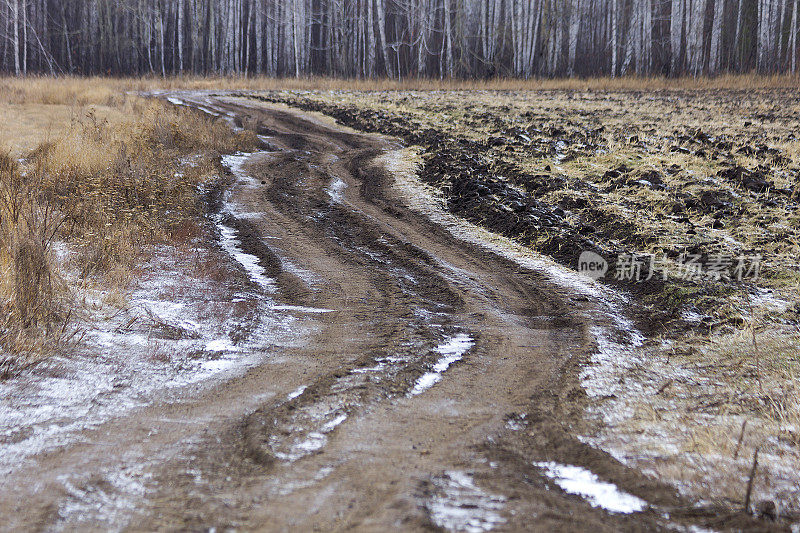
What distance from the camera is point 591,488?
2789mm

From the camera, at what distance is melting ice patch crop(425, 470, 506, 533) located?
242cm

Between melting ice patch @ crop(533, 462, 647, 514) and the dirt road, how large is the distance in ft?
0.11

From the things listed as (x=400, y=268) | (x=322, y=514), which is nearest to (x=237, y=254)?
(x=400, y=268)

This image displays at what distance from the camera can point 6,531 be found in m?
2.43

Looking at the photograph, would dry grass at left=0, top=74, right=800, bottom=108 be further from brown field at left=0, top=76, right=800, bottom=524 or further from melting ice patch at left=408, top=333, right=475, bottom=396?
melting ice patch at left=408, top=333, right=475, bottom=396

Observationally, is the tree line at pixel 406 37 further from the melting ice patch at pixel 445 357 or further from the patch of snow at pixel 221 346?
the patch of snow at pixel 221 346

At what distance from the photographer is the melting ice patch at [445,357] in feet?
13.1

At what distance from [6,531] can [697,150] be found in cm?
1225

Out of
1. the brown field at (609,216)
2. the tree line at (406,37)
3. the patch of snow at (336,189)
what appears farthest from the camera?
the tree line at (406,37)

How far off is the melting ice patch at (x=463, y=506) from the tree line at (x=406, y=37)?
32.2 meters

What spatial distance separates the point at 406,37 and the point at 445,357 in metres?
39.2

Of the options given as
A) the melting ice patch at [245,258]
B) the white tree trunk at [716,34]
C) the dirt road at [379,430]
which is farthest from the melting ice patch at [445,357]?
the white tree trunk at [716,34]

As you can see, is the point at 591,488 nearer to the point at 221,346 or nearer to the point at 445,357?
the point at 445,357

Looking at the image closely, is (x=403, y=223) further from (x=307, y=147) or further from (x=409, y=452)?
(x=307, y=147)
